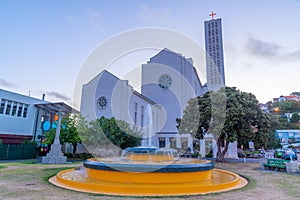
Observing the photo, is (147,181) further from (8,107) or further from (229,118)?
(8,107)

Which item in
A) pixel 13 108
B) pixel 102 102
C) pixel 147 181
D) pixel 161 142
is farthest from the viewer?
pixel 161 142

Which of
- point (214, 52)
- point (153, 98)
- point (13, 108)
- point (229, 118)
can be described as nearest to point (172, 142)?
point (153, 98)

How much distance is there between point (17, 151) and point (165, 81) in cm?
2281

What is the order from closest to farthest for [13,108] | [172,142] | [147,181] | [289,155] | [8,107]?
[147,181], [289,155], [8,107], [13,108], [172,142]

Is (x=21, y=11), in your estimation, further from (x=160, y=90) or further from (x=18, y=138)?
(x=160, y=90)

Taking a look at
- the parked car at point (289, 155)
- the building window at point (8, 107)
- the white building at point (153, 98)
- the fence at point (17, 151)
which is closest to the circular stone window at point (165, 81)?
the white building at point (153, 98)

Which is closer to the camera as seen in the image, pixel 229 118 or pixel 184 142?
pixel 229 118

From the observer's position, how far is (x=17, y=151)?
20281 millimetres

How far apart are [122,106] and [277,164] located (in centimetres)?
1808

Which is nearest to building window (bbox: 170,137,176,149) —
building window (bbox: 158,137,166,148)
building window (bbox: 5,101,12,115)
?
building window (bbox: 158,137,166,148)

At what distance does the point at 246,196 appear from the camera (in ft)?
18.5

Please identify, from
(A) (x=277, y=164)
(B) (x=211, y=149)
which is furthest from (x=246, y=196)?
(B) (x=211, y=149)

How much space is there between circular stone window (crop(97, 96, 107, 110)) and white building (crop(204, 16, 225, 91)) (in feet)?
64.1

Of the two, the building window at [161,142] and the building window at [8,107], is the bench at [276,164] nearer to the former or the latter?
the building window at [161,142]
